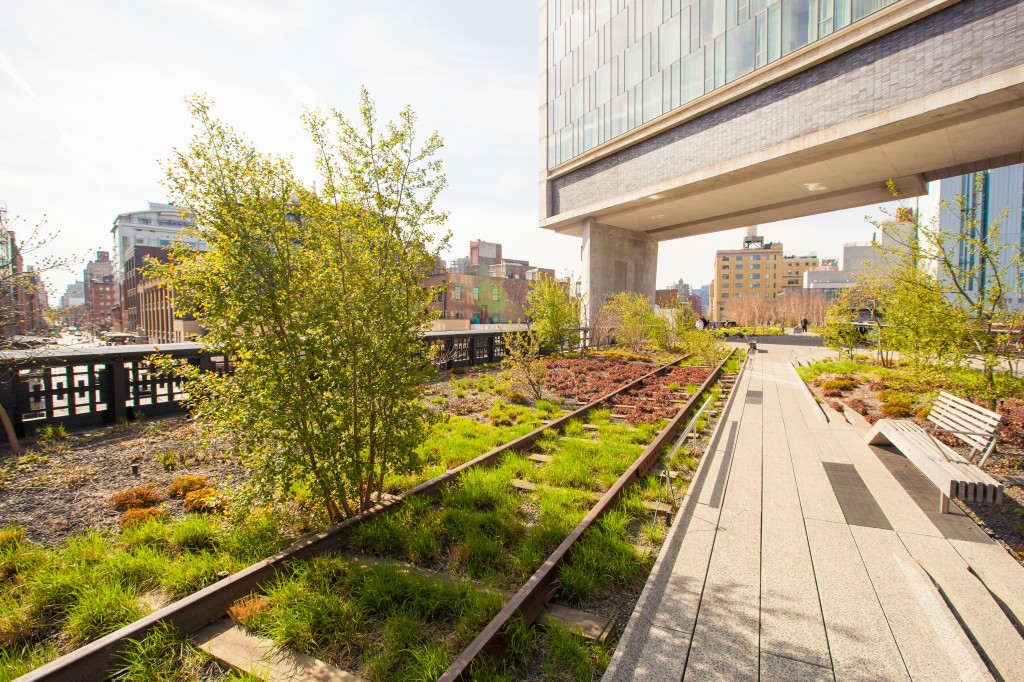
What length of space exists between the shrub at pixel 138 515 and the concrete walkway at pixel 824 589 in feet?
14.9

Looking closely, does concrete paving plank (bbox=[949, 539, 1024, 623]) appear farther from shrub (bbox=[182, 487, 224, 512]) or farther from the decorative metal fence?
shrub (bbox=[182, 487, 224, 512])

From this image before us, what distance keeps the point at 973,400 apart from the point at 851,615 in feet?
27.4

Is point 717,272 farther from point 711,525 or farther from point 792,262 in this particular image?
point 711,525

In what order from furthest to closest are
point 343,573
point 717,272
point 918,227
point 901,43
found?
point 717,272
point 901,43
point 918,227
point 343,573

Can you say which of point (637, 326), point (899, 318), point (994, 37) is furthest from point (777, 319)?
point (899, 318)

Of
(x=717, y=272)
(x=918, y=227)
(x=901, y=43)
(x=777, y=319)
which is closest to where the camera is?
(x=918, y=227)

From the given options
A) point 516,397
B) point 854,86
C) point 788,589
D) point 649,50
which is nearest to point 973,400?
point 788,589

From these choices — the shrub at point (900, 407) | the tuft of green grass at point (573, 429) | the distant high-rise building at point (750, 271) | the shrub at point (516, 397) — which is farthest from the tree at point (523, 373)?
the distant high-rise building at point (750, 271)

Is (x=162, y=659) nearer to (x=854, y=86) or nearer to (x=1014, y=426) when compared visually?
(x=1014, y=426)

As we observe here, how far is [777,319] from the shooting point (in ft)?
242

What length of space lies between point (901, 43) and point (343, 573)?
25055 mm

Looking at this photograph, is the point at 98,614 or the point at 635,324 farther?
the point at 635,324

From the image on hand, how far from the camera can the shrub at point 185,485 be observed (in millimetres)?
5082

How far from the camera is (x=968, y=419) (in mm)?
5621
